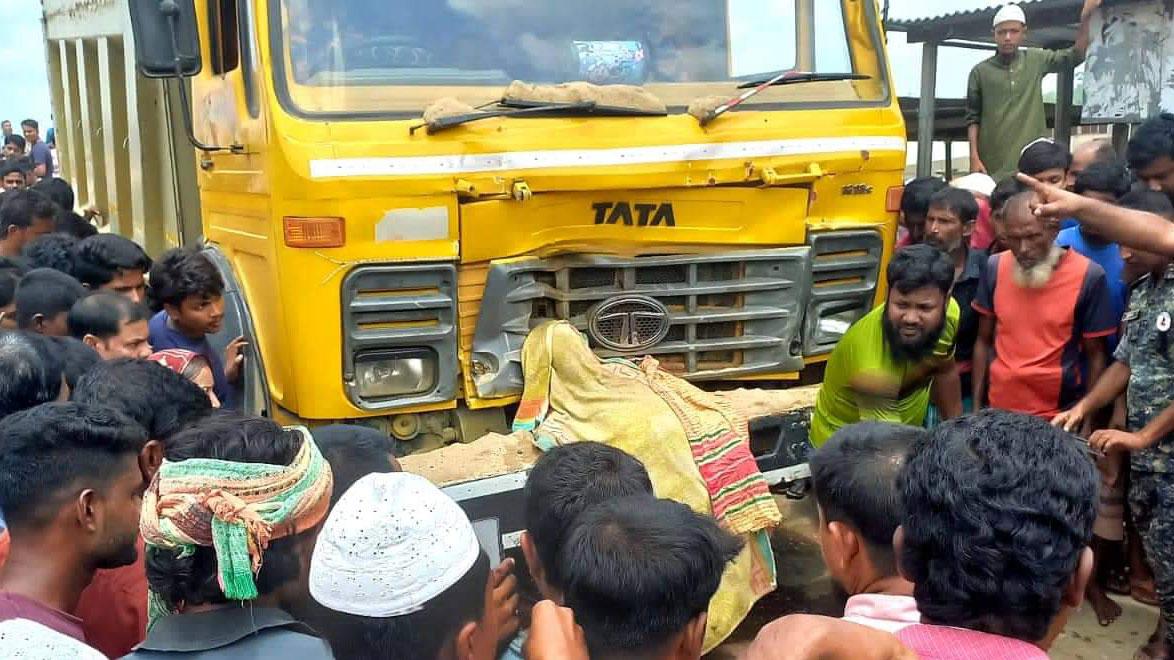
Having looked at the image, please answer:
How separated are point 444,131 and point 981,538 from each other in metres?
2.08

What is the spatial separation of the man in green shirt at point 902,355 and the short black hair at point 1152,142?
3.00 feet

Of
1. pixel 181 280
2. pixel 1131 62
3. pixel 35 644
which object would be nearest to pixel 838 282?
pixel 181 280

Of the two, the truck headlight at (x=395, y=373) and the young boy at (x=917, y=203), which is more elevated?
the young boy at (x=917, y=203)

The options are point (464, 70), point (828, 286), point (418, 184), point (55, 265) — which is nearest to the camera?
point (418, 184)

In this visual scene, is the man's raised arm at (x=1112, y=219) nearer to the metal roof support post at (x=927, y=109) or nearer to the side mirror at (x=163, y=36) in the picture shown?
the side mirror at (x=163, y=36)

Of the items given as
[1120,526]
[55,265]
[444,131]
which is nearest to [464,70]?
[444,131]

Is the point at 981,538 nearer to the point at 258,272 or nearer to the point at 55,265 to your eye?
the point at 258,272

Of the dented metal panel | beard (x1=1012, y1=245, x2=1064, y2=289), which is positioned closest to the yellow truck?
beard (x1=1012, y1=245, x2=1064, y2=289)

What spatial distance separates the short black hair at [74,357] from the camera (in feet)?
7.82

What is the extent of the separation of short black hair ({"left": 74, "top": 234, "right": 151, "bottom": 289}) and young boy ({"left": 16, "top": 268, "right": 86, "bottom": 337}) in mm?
478

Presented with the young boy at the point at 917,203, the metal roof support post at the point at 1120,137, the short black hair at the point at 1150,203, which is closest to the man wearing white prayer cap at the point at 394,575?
the short black hair at the point at 1150,203

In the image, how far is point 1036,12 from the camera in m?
7.02

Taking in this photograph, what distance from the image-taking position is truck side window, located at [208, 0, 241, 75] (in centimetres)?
315

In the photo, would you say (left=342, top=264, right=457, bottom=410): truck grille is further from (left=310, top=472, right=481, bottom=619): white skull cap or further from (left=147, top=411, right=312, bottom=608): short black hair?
(left=310, top=472, right=481, bottom=619): white skull cap
